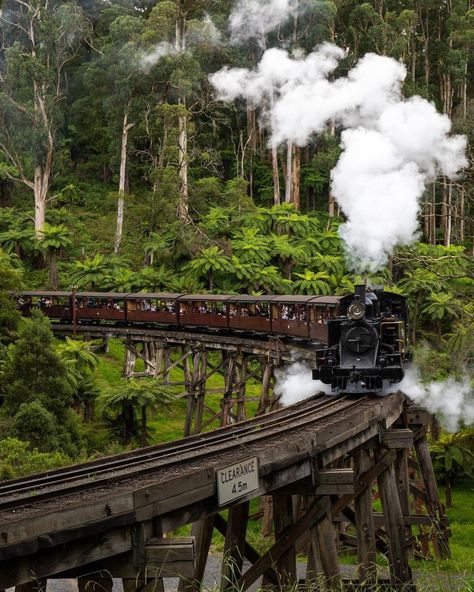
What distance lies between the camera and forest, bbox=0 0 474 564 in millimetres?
34250

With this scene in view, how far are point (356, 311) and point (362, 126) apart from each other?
22284 mm

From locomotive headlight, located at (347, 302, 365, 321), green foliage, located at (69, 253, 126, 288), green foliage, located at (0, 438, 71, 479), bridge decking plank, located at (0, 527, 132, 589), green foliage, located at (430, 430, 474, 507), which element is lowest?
green foliage, located at (430, 430, 474, 507)

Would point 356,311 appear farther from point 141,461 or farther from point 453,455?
point 141,461

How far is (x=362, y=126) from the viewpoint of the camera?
36.7 metres

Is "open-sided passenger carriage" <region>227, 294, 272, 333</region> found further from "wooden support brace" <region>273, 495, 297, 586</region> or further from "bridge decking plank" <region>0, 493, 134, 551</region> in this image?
"bridge decking plank" <region>0, 493, 134, 551</region>

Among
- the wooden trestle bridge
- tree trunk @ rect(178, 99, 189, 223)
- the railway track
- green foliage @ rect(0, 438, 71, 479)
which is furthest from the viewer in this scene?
tree trunk @ rect(178, 99, 189, 223)

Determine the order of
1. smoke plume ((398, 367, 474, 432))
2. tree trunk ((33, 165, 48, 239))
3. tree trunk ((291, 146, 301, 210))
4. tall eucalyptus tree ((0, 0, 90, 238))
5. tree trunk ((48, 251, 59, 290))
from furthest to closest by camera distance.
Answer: tree trunk ((291, 146, 301, 210))
tree trunk ((33, 165, 48, 239))
tall eucalyptus tree ((0, 0, 90, 238))
tree trunk ((48, 251, 59, 290))
smoke plume ((398, 367, 474, 432))

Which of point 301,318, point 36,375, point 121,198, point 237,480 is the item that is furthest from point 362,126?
point 237,480

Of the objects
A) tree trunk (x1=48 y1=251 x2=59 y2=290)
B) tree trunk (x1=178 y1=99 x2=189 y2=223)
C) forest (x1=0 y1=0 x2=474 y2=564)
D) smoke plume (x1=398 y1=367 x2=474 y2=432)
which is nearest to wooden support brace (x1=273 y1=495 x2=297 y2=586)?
smoke plume (x1=398 y1=367 x2=474 y2=432)

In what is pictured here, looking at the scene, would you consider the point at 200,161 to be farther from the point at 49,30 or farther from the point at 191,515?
the point at 191,515

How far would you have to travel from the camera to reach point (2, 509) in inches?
288

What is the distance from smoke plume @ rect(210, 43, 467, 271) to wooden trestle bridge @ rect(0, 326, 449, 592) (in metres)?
7.18

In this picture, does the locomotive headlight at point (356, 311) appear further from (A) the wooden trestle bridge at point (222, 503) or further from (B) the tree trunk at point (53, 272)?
(B) the tree trunk at point (53, 272)

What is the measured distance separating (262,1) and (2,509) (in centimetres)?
4221
